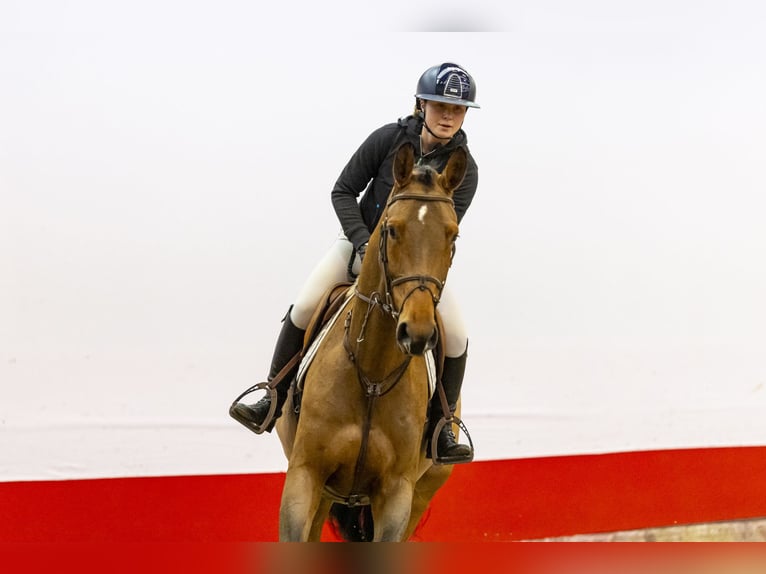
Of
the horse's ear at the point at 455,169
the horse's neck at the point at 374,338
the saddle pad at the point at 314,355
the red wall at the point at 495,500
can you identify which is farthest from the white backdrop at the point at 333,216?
the horse's ear at the point at 455,169

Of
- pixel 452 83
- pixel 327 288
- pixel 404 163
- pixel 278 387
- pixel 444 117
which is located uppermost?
pixel 452 83

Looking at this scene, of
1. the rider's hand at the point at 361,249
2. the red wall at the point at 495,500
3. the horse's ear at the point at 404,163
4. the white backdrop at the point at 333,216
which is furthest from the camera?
the red wall at the point at 495,500

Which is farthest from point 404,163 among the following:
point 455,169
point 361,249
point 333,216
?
point 333,216

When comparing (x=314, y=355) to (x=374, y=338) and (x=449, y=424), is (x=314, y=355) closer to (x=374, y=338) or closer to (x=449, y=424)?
(x=374, y=338)

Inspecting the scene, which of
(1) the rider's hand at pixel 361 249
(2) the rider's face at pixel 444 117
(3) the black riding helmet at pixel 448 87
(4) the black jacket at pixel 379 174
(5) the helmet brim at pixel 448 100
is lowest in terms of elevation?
(1) the rider's hand at pixel 361 249

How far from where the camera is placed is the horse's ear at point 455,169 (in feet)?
9.88

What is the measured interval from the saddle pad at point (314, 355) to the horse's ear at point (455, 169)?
2.19 feet

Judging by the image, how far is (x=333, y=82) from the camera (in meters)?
4.77

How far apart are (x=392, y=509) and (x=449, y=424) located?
22.0 inches

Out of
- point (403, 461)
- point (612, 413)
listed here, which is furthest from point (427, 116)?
point (612, 413)

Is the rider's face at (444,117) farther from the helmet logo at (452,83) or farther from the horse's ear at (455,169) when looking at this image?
the horse's ear at (455,169)

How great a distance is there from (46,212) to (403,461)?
225 centimetres

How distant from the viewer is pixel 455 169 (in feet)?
9.94

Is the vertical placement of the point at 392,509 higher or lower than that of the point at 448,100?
lower
